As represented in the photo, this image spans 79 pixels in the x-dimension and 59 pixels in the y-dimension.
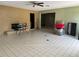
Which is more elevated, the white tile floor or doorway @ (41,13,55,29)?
doorway @ (41,13,55,29)

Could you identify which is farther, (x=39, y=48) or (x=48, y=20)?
(x=48, y=20)

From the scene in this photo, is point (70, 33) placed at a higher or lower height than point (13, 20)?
lower

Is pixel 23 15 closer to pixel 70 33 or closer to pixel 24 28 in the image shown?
pixel 24 28

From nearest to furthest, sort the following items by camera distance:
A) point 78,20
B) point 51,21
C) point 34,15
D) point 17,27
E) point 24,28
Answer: point 78,20, point 17,27, point 24,28, point 34,15, point 51,21

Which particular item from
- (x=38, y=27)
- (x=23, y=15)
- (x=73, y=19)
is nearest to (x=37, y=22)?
(x=38, y=27)

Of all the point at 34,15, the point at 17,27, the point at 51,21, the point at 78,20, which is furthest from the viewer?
the point at 51,21

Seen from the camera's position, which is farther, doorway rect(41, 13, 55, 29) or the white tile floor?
doorway rect(41, 13, 55, 29)

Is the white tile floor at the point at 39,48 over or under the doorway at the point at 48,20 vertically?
under

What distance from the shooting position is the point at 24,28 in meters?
8.27

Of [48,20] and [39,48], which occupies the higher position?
[48,20]

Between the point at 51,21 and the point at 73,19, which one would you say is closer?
the point at 73,19

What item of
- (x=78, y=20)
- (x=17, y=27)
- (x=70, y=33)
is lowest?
(x=70, y=33)

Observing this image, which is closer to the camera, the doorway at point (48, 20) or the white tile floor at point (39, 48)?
the white tile floor at point (39, 48)

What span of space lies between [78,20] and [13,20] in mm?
5240
